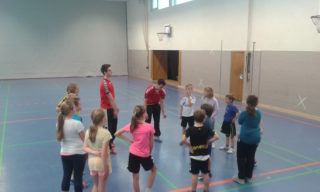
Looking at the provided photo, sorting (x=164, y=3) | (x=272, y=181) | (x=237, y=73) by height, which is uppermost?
(x=164, y=3)

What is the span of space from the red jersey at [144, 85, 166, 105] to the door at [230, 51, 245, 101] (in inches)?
233

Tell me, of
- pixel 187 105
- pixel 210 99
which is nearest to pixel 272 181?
pixel 210 99

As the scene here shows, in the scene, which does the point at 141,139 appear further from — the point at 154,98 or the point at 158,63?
the point at 158,63

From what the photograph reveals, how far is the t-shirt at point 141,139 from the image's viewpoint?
344cm

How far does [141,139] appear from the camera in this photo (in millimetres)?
3443

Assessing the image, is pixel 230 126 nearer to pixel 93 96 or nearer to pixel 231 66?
pixel 231 66

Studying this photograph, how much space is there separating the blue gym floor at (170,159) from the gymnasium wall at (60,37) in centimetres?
1223

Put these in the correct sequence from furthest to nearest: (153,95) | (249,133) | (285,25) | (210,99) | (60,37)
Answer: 1. (60,37)
2. (285,25)
3. (153,95)
4. (210,99)
5. (249,133)

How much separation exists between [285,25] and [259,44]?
1.24 meters

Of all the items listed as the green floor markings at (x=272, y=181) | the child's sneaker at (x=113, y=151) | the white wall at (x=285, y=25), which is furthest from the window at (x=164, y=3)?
the green floor markings at (x=272, y=181)

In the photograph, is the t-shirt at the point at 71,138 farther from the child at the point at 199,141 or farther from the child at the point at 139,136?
the child at the point at 199,141

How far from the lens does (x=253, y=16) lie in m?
10.5

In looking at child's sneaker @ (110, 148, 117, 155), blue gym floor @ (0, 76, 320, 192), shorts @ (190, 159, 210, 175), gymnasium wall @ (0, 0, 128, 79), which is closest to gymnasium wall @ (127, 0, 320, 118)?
blue gym floor @ (0, 76, 320, 192)

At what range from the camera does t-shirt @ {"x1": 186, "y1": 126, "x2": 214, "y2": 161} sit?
3586 mm
